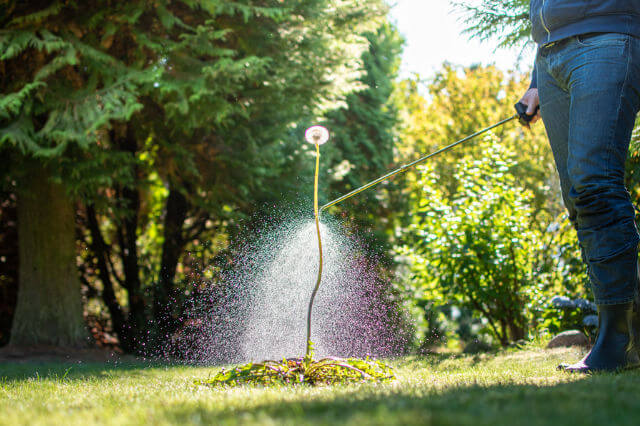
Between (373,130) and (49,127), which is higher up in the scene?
(373,130)

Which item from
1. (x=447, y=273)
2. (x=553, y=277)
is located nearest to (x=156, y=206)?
(x=447, y=273)

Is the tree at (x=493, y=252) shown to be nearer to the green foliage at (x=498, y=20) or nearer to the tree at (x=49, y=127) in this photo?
the green foliage at (x=498, y=20)

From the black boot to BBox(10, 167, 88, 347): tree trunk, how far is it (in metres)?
5.61

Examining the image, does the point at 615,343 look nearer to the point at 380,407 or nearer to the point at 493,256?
the point at 380,407

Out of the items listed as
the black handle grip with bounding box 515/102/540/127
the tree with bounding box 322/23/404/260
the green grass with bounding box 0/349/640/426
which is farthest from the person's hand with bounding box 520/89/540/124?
the tree with bounding box 322/23/404/260

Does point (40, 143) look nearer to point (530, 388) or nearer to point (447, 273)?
point (447, 273)

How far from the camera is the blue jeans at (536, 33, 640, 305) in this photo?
223 centimetres

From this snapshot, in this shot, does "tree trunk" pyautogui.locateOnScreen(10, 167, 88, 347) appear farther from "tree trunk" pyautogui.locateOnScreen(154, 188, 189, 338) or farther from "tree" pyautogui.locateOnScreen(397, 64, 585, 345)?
"tree" pyautogui.locateOnScreen(397, 64, 585, 345)

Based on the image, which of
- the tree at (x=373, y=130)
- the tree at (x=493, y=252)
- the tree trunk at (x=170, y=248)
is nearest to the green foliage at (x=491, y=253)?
the tree at (x=493, y=252)

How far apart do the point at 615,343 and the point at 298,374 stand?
4.40 ft

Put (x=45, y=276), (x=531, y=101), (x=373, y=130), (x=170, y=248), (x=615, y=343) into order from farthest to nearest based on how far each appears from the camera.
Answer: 1. (x=373, y=130)
2. (x=170, y=248)
3. (x=45, y=276)
4. (x=531, y=101)
5. (x=615, y=343)

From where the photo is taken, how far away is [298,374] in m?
2.50

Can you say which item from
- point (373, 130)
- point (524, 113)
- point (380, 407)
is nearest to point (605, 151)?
point (524, 113)

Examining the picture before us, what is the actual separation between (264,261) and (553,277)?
3.24 m
